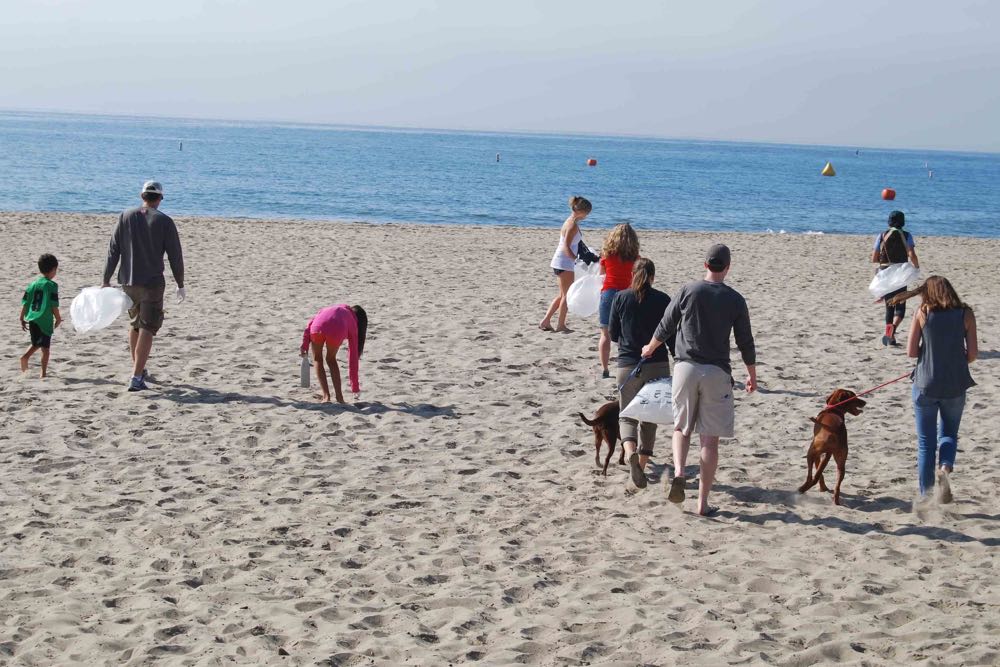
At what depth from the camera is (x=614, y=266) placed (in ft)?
29.4

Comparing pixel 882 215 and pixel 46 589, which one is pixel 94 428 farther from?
pixel 882 215

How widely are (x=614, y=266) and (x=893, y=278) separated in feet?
13.0

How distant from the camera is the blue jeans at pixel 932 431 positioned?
247 inches

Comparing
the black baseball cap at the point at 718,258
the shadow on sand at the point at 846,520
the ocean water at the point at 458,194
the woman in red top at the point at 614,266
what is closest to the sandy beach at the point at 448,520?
the shadow on sand at the point at 846,520

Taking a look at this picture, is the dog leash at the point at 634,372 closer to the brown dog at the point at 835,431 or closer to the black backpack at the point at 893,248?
the brown dog at the point at 835,431

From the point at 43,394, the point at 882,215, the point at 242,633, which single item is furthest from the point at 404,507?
the point at 882,215

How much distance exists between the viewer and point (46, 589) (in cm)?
490

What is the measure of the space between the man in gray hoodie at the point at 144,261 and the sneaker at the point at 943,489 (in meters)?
5.95

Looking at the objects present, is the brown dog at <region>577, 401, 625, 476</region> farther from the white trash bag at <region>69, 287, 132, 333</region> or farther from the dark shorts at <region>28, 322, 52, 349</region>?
the dark shorts at <region>28, 322, 52, 349</region>

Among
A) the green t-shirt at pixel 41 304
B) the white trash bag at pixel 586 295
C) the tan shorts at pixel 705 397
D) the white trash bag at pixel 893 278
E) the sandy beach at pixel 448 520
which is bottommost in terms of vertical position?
the sandy beach at pixel 448 520

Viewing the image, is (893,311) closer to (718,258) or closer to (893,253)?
(893,253)

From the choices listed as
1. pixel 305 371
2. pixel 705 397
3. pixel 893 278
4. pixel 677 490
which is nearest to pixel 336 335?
pixel 305 371

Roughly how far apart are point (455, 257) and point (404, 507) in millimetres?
13447

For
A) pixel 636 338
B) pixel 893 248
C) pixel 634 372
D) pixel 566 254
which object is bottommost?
pixel 634 372
